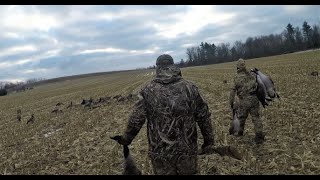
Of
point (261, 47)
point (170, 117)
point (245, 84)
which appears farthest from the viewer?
point (261, 47)

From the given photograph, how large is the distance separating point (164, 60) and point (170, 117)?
66cm

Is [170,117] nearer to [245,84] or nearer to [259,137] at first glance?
[245,84]

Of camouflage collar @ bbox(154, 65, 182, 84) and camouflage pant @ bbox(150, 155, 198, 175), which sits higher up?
camouflage collar @ bbox(154, 65, 182, 84)

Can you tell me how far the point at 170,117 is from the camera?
15.3 ft

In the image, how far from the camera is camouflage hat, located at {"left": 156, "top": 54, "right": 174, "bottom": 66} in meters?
4.83

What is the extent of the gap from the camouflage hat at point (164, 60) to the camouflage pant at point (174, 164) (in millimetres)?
1044

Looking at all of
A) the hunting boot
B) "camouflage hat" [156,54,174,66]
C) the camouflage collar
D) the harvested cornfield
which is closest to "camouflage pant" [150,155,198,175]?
the camouflage collar

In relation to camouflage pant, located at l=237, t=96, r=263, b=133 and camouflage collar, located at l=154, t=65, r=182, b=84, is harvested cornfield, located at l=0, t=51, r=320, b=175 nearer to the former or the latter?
camouflage pant, located at l=237, t=96, r=263, b=133

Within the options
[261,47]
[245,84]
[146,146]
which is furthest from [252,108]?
[261,47]

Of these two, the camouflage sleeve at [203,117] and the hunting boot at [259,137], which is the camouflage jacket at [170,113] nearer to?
the camouflage sleeve at [203,117]

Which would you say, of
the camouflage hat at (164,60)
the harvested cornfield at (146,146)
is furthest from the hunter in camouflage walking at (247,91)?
the camouflage hat at (164,60)

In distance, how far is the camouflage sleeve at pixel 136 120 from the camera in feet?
15.8

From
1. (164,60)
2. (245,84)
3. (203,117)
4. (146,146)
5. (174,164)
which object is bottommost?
(146,146)
